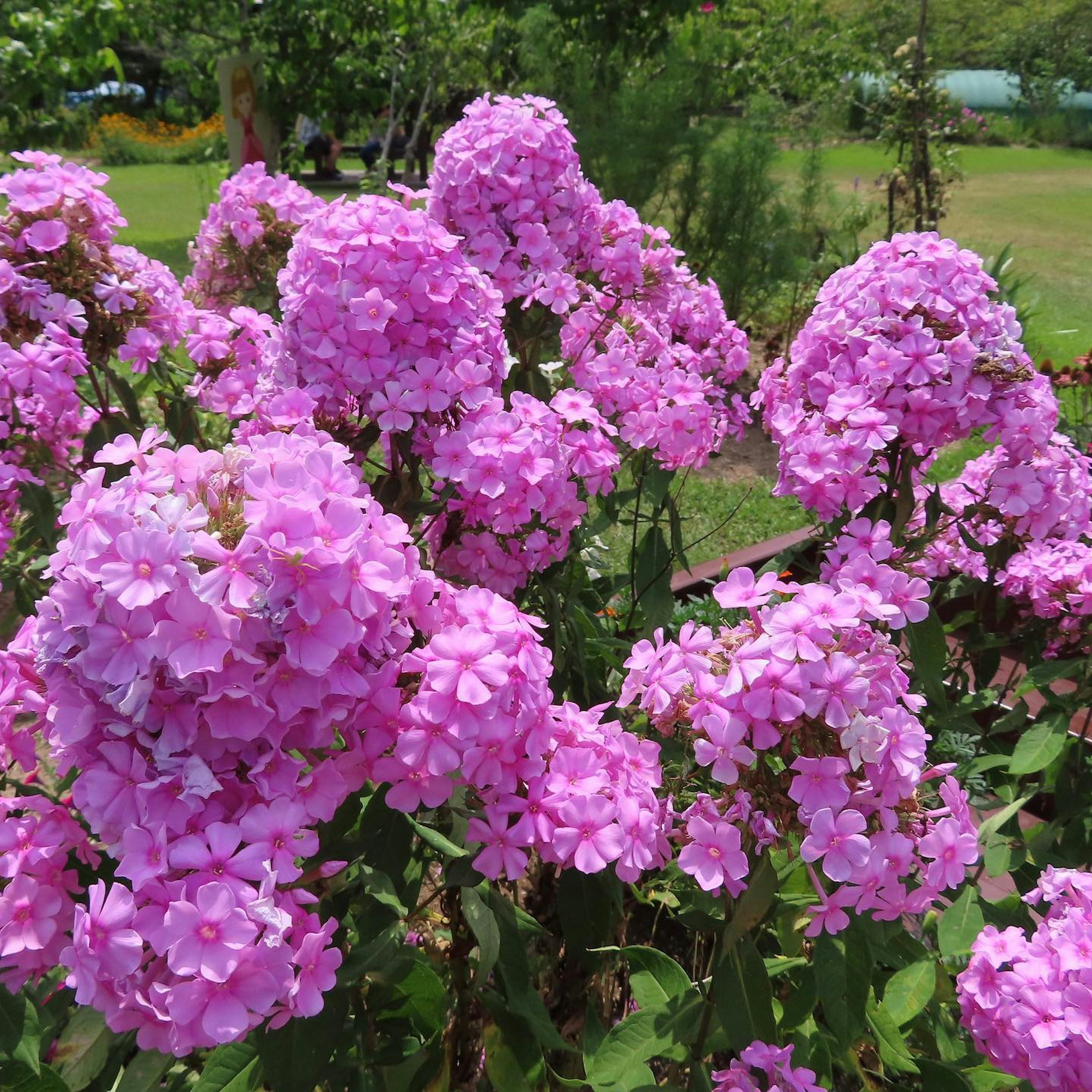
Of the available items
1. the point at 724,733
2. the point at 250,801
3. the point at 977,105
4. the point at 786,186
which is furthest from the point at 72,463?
the point at 977,105

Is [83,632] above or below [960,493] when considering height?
above

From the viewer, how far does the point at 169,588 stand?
0.89 meters

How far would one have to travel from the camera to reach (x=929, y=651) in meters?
1.67

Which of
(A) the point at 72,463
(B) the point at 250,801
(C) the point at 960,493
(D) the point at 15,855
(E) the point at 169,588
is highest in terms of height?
(E) the point at 169,588

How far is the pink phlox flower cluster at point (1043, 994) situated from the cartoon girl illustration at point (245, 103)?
5188 mm

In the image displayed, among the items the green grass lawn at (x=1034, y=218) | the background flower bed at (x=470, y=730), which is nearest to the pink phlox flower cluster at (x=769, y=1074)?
the background flower bed at (x=470, y=730)

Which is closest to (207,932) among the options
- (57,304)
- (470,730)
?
(470,730)

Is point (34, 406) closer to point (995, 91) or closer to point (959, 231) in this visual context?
point (959, 231)

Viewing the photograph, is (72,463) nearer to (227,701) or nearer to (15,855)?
(15,855)

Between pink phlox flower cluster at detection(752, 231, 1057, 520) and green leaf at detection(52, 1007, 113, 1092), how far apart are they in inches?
52.5

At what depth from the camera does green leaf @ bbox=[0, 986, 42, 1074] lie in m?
1.11

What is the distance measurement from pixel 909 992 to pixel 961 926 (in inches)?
6.4

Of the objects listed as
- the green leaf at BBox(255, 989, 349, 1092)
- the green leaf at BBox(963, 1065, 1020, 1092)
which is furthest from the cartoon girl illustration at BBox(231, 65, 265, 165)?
the green leaf at BBox(963, 1065, 1020, 1092)

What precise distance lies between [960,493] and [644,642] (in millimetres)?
1308
